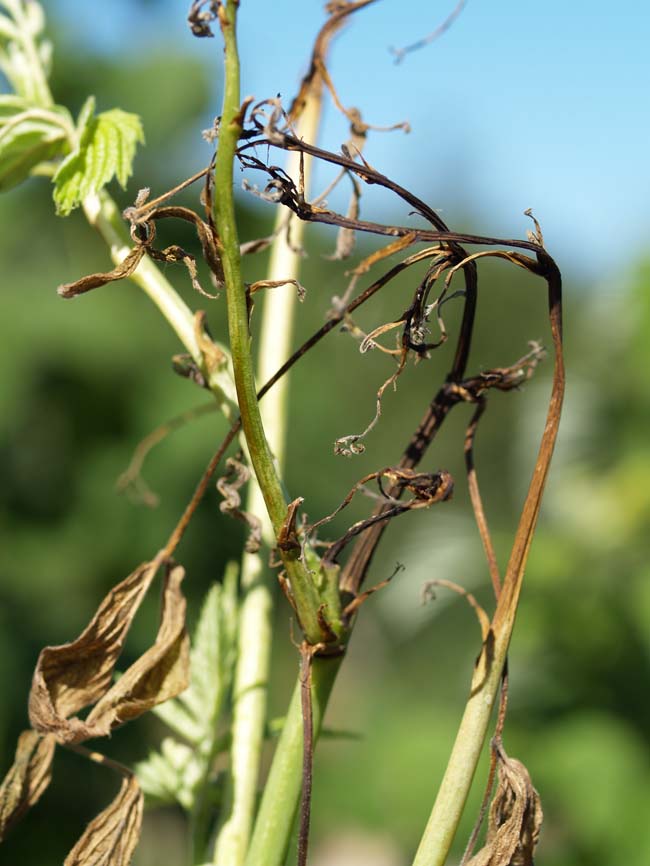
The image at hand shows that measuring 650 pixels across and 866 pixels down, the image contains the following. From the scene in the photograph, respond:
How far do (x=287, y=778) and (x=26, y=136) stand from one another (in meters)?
0.28

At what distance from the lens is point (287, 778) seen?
29 centimetres

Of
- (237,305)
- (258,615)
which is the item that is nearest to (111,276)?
(237,305)

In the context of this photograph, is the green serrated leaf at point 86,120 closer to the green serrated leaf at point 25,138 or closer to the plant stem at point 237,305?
the green serrated leaf at point 25,138

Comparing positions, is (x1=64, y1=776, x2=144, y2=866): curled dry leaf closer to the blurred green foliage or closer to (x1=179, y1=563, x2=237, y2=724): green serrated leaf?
(x1=179, y1=563, x2=237, y2=724): green serrated leaf

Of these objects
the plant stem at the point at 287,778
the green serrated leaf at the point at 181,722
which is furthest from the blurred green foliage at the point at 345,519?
the plant stem at the point at 287,778

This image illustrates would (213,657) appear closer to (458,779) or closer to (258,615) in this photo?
(258,615)

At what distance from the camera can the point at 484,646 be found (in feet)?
0.94

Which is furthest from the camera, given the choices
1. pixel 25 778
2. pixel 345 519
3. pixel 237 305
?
pixel 345 519

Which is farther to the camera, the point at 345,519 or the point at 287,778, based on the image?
the point at 345,519

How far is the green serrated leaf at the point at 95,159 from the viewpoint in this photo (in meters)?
0.35

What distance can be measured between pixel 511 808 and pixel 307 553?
12 centimetres

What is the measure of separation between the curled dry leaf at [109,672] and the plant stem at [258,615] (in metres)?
0.04

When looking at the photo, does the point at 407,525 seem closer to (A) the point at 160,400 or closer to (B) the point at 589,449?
(A) the point at 160,400

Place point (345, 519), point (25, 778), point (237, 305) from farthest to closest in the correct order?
point (345, 519) → point (25, 778) → point (237, 305)
